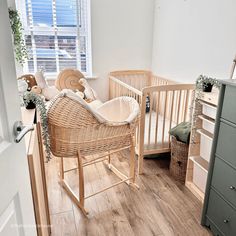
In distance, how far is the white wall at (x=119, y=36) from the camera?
3.33 m

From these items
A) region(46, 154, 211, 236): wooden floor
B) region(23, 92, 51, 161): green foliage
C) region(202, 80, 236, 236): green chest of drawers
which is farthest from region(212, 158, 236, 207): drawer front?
region(23, 92, 51, 161): green foliage

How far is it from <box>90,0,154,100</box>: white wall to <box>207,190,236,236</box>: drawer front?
2.50 meters

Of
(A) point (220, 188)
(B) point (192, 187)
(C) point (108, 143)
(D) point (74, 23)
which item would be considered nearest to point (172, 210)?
(B) point (192, 187)

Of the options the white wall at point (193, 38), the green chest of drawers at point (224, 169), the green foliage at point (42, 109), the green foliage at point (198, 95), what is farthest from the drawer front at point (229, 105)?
the green foliage at point (42, 109)

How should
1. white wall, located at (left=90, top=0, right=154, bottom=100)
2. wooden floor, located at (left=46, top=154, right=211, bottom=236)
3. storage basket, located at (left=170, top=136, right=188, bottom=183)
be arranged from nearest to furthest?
1. wooden floor, located at (left=46, top=154, right=211, bottom=236)
2. storage basket, located at (left=170, top=136, right=188, bottom=183)
3. white wall, located at (left=90, top=0, right=154, bottom=100)

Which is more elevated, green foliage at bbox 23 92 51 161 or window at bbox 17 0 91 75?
window at bbox 17 0 91 75

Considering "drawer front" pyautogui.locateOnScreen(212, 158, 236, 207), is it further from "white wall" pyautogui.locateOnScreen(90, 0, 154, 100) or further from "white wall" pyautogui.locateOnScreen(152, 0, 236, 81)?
"white wall" pyautogui.locateOnScreen(90, 0, 154, 100)

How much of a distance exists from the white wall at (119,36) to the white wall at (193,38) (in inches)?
6.8

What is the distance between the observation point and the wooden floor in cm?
172

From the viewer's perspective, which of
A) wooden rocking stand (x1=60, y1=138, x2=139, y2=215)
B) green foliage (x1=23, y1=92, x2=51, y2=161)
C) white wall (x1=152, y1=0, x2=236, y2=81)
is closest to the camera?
green foliage (x1=23, y1=92, x2=51, y2=161)

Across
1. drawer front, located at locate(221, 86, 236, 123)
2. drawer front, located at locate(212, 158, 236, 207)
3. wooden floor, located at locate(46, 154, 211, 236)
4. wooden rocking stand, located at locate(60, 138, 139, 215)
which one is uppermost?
drawer front, located at locate(221, 86, 236, 123)

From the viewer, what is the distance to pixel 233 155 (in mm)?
1362

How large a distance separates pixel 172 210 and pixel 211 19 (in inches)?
76.8

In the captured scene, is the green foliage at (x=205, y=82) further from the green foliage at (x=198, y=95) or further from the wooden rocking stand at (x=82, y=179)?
the wooden rocking stand at (x=82, y=179)
